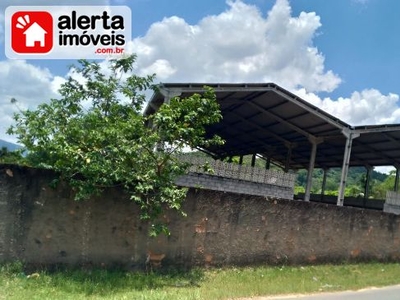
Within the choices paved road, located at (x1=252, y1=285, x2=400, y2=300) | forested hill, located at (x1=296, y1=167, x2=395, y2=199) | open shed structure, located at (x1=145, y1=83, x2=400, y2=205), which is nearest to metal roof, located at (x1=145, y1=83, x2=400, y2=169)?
open shed structure, located at (x1=145, y1=83, x2=400, y2=205)

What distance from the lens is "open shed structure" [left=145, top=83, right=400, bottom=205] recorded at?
42.8ft

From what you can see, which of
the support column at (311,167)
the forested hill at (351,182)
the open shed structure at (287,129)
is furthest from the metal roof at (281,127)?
the forested hill at (351,182)

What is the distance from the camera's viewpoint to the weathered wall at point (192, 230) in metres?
6.28

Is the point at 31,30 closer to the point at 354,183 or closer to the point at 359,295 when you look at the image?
the point at 359,295

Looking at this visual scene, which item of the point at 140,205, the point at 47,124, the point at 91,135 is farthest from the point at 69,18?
the point at 140,205

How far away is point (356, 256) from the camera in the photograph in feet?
32.3

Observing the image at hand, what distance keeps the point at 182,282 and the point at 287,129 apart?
41.1 ft

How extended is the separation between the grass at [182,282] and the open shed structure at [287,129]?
6.01m

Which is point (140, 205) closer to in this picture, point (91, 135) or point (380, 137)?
point (91, 135)

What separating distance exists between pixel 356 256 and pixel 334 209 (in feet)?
5.38

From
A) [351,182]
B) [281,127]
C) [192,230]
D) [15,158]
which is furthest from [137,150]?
[351,182]

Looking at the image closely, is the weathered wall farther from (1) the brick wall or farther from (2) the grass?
(1) the brick wall

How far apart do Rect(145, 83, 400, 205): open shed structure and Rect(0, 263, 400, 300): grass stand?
237 inches

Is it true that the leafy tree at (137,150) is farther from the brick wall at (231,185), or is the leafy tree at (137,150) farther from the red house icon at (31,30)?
the brick wall at (231,185)
